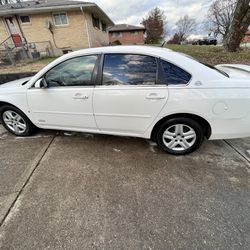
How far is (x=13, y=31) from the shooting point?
15.1 meters

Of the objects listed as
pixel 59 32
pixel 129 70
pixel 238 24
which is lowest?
pixel 59 32

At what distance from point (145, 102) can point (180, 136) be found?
2.60 ft

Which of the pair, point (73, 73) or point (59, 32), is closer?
point (73, 73)

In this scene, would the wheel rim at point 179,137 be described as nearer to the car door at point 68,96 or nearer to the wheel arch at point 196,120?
the wheel arch at point 196,120

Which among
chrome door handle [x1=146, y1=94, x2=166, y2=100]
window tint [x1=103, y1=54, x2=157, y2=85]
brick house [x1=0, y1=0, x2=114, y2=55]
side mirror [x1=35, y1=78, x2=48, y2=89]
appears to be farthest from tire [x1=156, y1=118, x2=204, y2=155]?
brick house [x1=0, y1=0, x2=114, y2=55]

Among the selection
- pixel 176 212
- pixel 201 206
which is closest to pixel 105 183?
pixel 176 212

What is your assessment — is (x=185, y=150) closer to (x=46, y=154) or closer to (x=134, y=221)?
(x=134, y=221)

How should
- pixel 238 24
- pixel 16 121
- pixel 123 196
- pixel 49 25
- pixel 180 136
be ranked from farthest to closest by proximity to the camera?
pixel 49 25, pixel 238 24, pixel 16 121, pixel 180 136, pixel 123 196

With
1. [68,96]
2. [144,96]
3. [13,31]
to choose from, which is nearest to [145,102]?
[144,96]

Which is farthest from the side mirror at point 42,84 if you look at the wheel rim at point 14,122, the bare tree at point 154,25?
the bare tree at point 154,25

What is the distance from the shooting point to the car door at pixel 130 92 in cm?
259

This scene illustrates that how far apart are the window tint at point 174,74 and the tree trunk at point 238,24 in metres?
8.78

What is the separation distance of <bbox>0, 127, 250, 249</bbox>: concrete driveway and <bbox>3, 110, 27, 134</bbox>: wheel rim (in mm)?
418

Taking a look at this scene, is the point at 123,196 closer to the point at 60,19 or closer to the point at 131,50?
the point at 131,50
